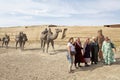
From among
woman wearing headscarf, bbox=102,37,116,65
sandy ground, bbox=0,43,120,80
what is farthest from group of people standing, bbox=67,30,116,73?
sandy ground, bbox=0,43,120,80

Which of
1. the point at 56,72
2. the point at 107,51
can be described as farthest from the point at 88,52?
the point at 56,72

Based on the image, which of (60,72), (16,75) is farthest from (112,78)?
(16,75)

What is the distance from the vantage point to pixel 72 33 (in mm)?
33500

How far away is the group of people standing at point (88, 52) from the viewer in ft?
52.0

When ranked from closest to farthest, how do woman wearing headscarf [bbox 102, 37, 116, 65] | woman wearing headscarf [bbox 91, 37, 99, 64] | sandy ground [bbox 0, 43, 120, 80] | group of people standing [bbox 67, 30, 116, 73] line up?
sandy ground [bbox 0, 43, 120, 80] < group of people standing [bbox 67, 30, 116, 73] < woman wearing headscarf [bbox 102, 37, 116, 65] < woman wearing headscarf [bbox 91, 37, 99, 64]

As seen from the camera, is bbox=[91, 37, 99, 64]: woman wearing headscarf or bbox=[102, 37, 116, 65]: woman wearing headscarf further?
bbox=[91, 37, 99, 64]: woman wearing headscarf

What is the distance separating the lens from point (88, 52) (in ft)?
55.1

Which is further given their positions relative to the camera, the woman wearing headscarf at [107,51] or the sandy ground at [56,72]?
the woman wearing headscarf at [107,51]

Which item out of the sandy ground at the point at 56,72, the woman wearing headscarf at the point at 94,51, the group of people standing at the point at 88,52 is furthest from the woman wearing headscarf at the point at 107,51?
the woman wearing headscarf at the point at 94,51

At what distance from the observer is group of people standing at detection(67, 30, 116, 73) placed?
15.9m

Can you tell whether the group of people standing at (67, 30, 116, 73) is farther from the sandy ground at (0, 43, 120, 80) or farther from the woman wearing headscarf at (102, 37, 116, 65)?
the sandy ground at (0, 43, 120, 80)

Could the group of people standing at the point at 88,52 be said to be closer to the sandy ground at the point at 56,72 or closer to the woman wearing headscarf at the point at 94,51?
the woman wearing headscarf at the point at 94,51

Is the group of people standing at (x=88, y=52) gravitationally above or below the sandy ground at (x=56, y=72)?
above

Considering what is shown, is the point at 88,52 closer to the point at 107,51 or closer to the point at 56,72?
the point at 107,51
